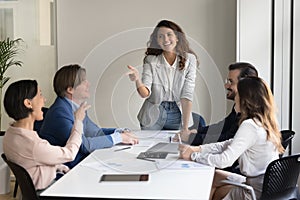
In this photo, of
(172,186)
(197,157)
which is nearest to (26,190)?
(172,186)

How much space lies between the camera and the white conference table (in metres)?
1.90

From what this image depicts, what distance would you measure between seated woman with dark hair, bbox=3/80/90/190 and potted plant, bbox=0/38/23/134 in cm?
189

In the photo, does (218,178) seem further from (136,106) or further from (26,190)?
(136,106)

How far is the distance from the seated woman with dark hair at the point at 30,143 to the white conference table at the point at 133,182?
4.9 inches

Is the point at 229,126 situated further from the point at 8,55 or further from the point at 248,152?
the point at 8,55

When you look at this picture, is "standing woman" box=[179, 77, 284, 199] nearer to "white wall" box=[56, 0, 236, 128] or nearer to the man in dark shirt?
the man in dark shirt

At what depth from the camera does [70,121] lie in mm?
→ 2723

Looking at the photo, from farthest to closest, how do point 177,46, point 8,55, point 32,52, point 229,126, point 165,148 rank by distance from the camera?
point 32,52 < point 8,55 < point 177,46 < point 229,126 < point 165,148

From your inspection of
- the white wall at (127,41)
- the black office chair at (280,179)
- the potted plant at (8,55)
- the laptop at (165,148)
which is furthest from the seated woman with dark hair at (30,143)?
the potted plant at (8,55)

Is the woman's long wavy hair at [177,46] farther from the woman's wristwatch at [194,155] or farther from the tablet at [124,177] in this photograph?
the tablet at [124,177]

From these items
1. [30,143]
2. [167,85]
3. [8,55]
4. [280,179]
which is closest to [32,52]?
[8,55]

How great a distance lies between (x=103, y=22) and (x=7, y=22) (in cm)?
96

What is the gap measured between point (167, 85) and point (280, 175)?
1.26 meters

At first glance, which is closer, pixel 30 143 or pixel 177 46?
pixel 30 143
